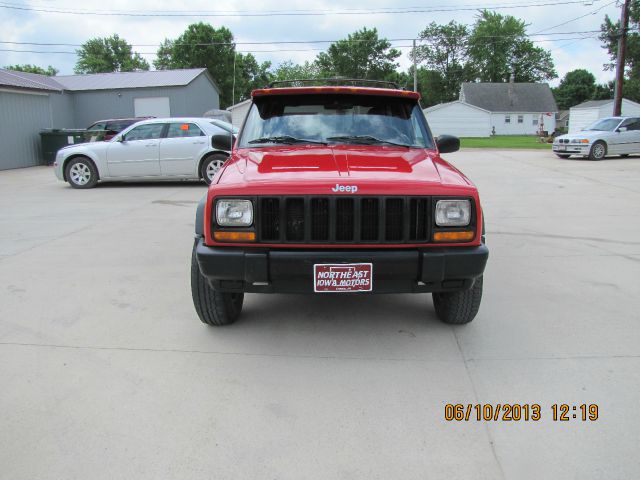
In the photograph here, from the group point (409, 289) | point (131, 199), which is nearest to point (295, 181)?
point (409, 289)

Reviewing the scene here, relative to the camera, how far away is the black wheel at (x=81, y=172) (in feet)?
39.4

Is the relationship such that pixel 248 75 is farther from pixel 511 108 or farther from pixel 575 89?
pixel 575 89

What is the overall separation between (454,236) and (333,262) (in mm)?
738

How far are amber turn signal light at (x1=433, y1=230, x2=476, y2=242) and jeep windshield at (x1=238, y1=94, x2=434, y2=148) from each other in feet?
4.08

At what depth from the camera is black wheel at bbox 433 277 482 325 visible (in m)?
3.65

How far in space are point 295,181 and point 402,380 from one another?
1.30 metres

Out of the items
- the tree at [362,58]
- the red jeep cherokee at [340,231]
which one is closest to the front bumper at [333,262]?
the red jeep cherokee at [340,231]

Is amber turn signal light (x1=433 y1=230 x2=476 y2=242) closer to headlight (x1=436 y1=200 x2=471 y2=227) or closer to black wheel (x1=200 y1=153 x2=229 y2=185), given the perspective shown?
headlight (x1=436 y1=200 x2=471 y2=227)

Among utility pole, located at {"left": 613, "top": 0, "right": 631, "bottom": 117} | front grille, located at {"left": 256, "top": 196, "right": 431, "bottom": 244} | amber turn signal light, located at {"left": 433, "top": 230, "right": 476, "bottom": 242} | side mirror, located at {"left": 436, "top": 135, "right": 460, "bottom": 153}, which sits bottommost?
amber turn signal light, located at {"left": 433, "top": 230, "right": 476, "bottom": 242}

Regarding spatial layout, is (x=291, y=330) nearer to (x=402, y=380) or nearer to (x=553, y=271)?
(x=402, y=380)

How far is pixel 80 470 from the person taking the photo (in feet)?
7.60

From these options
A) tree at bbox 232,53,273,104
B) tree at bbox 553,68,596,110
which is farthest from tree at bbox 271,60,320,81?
tree at bbox 553,68,596,110

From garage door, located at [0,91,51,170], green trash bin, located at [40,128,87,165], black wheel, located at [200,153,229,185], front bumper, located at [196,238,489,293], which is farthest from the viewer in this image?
green trash bin, located at [40,128,87,165]

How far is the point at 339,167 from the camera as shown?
11.0 ft
